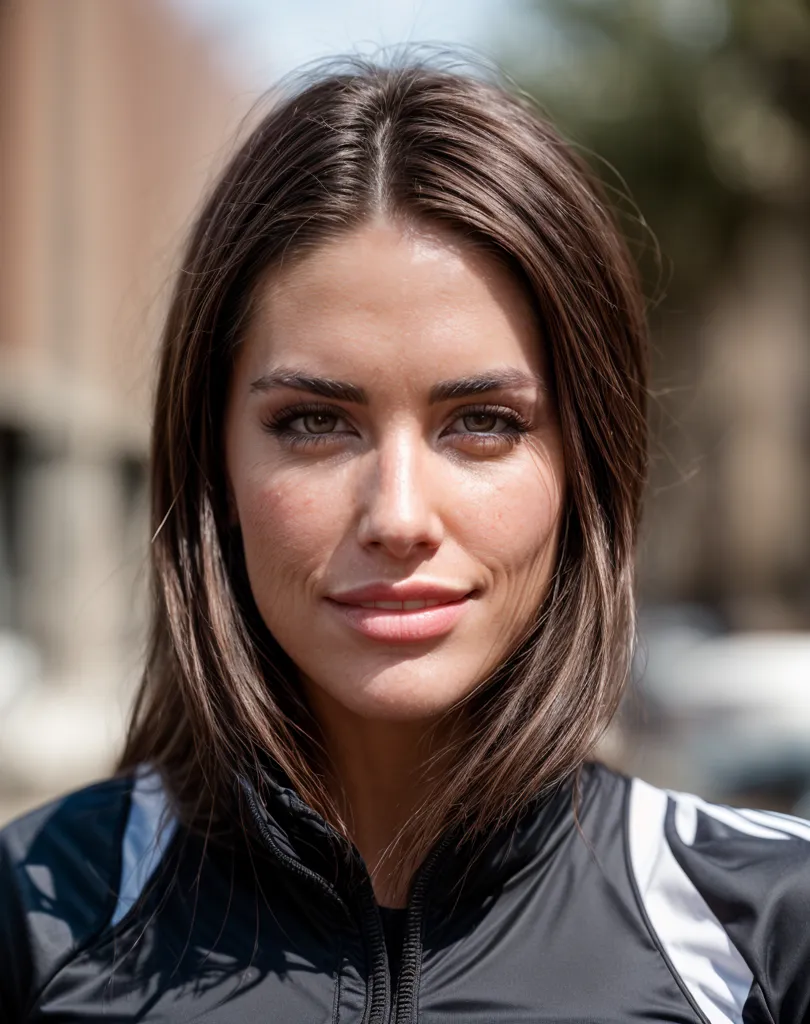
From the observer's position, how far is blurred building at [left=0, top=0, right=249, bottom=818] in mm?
15969

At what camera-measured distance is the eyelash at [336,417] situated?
174cm

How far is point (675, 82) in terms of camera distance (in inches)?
591

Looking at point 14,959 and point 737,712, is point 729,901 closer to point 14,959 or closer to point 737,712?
point 14,959

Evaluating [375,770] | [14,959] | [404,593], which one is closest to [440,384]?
[404,593]

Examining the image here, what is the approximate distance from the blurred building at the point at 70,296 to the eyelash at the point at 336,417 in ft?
38.1

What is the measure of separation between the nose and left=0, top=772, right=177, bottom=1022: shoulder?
65 cm

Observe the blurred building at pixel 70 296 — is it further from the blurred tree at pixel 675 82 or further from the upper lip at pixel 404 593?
the upper lip at pixel 404 593

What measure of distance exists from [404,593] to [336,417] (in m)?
0.27

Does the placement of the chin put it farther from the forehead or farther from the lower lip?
the forehead

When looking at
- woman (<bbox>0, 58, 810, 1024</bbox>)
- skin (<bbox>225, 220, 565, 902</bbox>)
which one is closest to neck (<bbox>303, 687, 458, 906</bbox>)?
woman (<bbox>0, 58, 810, 1024</bbox>)

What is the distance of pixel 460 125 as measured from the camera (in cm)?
182

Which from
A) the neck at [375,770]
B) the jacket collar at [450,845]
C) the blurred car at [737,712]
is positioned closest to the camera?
the jacket collar at [450,845]

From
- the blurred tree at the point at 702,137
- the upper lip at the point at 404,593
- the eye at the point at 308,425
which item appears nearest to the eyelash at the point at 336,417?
the eye at the point at 308,425

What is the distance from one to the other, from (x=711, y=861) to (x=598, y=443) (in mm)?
622
